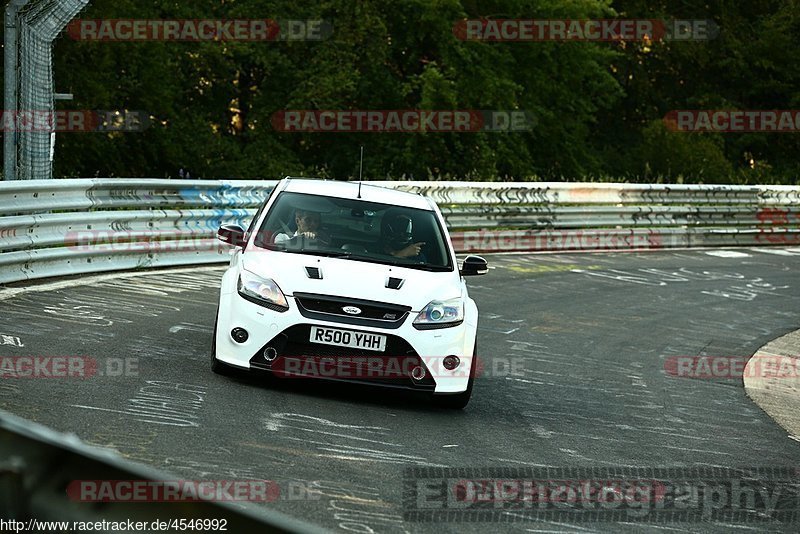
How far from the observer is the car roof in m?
10.5

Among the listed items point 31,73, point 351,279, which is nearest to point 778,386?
point 351,279

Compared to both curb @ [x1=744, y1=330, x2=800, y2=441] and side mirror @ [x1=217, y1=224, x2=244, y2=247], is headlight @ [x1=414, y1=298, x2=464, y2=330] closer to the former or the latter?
side mirror @ [x1=217, y1=224, x2=244, y2=247]

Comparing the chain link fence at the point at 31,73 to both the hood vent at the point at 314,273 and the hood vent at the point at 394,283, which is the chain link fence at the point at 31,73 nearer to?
the hood vent at the point at 314,273

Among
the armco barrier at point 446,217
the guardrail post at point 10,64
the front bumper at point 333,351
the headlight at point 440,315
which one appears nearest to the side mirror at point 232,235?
the front bumper at point 333,351

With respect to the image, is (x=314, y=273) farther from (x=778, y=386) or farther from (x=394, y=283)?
(x=778, y=386)

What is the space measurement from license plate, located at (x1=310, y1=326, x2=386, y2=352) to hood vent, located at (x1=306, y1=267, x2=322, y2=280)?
0.45 metres

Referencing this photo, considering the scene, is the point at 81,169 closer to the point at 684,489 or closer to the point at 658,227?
the point at 658,227

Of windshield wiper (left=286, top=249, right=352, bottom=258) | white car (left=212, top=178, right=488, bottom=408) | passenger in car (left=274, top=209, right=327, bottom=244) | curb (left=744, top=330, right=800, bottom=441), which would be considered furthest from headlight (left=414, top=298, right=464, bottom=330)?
curb (left=744, top=330, right=800, bottom=441)

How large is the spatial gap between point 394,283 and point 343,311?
1.62 feet

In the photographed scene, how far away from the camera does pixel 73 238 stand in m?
14.8

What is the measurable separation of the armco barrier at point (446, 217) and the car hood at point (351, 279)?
5021 millimetres

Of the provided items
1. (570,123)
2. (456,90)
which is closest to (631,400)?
(456,90)

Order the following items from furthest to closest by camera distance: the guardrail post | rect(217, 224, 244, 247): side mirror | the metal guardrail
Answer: the guardrail post
rect(217, 224, 244, 247): side mirror
the metal guardrail

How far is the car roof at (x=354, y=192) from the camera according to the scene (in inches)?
415
